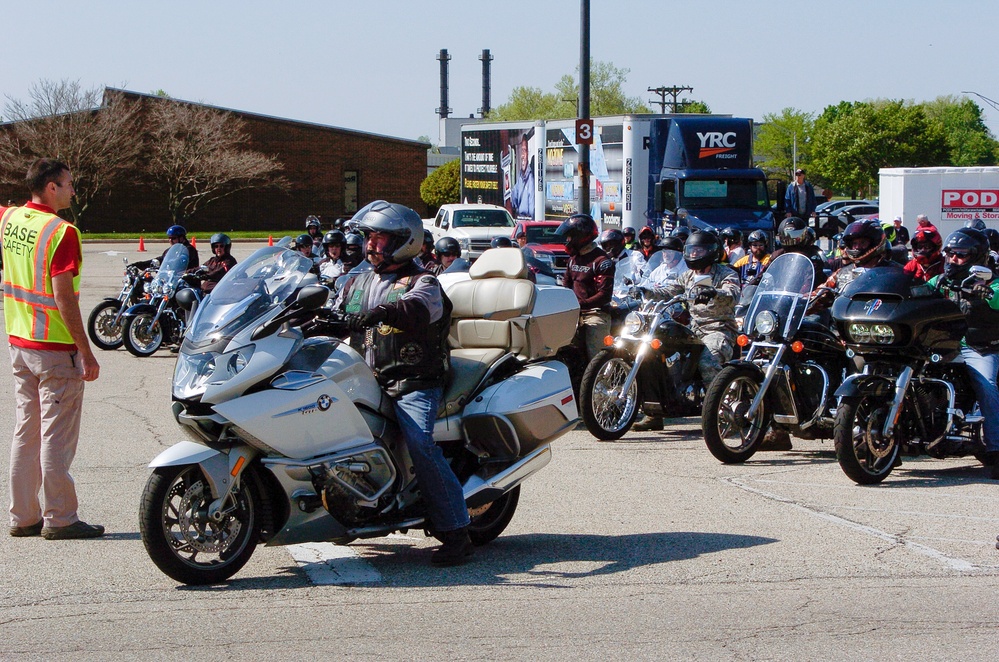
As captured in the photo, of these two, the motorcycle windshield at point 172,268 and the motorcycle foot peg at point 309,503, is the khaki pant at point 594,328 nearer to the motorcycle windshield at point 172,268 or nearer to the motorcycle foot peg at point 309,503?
the motorcycle foot peg at point 309,503

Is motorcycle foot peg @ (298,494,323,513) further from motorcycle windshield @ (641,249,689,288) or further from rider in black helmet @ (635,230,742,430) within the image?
motorcycle windshield @ (641,249,689,288)

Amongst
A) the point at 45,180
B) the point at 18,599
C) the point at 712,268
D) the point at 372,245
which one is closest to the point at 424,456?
the point at 372,245

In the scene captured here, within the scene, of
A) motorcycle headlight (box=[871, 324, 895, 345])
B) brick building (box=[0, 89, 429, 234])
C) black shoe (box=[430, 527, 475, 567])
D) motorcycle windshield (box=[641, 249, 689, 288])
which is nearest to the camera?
black shoe (box=[430, 527, 475, 567])

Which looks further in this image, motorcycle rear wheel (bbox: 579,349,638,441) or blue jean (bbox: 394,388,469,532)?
motorcycle rear wheel (bbox: 579,349,638,441)

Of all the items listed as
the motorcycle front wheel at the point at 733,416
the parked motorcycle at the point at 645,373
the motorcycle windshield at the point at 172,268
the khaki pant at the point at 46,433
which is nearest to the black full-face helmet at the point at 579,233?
the parked motorcycle at the point at 645,373

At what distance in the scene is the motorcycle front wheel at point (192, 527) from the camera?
5402 mm

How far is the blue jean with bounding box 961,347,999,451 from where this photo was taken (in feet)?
28.8

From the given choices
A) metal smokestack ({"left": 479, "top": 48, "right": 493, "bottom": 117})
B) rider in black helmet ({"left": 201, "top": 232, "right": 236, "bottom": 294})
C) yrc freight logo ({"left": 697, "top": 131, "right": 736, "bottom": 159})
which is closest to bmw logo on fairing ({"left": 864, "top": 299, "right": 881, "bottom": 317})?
rider in black helmet ({"left": 201, "top": 232, "right": 236, "bottom": 294})

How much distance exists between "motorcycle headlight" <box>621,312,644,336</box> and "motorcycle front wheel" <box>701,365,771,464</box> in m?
1.51

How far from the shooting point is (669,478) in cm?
867

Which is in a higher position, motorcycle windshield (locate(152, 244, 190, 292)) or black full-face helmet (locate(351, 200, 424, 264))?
black full-face helmet (locate(351, 200, 424, 264))

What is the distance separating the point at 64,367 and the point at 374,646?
2.78 meters

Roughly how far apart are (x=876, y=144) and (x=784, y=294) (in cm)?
6685

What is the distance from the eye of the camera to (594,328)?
37.3ft
